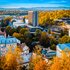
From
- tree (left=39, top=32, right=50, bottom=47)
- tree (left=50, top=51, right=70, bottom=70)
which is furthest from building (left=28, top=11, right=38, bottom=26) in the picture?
tree (left=50, top=51, right=70, bottom=70)

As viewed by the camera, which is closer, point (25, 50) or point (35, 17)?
point (25, 50)

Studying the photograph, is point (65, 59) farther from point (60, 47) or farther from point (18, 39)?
point (18, 39)

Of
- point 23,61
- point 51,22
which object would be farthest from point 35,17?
point 23,61

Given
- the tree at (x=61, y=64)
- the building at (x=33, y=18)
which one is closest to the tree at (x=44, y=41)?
the tree at (x=61, y=64)

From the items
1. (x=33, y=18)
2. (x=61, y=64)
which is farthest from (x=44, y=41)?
(x=33, y=18)

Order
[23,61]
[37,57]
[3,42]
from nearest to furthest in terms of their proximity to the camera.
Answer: [37,57] → [23,61] → [3,42]

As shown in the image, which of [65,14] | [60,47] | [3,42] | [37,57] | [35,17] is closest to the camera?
[37,57]

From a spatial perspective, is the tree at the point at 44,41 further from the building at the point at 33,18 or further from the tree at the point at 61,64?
the building at the point at 33,18

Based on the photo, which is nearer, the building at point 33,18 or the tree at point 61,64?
the tree at point 61,64

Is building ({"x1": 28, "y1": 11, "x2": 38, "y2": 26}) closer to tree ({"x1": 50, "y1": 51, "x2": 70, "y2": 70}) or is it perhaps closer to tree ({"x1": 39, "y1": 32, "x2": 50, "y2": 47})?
tree ({"x1": 39, "y1": 32, "x2": 50, "y2": 47})

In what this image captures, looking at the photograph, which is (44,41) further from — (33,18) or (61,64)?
(33,18)

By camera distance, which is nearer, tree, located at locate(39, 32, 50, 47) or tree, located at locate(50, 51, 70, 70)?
tree, located at locate(50, 51, 70, 70)
